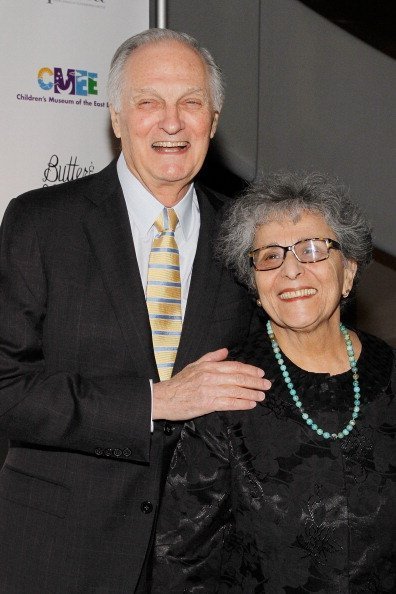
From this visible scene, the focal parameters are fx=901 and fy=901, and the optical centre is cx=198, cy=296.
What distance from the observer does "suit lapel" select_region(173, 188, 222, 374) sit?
2412 mm

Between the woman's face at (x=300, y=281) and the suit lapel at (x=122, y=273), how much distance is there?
32cm

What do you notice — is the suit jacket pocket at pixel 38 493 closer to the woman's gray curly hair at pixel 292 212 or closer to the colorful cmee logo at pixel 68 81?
A: the woman's gray curly hair at pixel 292 212

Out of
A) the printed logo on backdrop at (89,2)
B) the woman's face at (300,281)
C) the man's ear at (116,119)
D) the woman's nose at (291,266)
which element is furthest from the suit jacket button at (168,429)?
the printed logo on backdrop at (89,2)

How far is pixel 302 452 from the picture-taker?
7.16 feet

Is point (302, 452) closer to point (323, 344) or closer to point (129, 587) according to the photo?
point (323, 344)

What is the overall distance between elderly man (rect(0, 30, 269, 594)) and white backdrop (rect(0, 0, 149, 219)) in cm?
116

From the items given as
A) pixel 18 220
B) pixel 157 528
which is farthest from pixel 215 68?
pixel 157 528

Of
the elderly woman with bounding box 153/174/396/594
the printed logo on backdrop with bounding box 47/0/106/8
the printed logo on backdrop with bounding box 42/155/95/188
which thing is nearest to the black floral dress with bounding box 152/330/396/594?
the elderly woman with bounding box 153/174/396/594

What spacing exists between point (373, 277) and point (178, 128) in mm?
3767

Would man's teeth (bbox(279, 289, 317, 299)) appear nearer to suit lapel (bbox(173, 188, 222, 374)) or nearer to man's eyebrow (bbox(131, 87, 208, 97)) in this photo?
suit lapel (bbox(173, 188, 222, 374))

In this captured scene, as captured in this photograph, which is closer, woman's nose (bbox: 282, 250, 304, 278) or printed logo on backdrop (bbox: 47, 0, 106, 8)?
woman's nose (bbox: 282, 250, 304, 278)

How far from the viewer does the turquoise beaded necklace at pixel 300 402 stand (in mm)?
2203

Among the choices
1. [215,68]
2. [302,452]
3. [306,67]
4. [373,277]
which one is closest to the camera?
[302,452]

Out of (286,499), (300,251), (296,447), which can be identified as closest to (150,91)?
(300,251)
